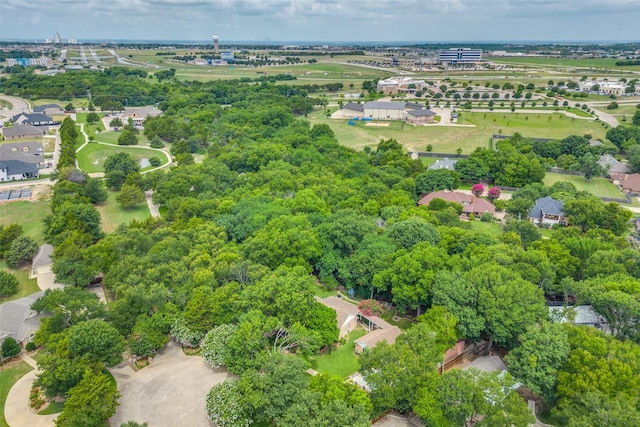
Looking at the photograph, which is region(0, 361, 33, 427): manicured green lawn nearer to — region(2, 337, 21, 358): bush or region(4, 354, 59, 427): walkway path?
region(4, 354, 59, 427): walkway path

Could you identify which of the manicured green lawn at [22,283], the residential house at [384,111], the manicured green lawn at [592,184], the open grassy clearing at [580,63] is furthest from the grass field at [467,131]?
the open grassy clearing at [580,63]

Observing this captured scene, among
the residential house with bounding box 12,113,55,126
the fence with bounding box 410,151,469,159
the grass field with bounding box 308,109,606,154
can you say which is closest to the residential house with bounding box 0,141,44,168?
the residential house with bounding box 12,113,55,126

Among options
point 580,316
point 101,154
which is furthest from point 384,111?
point 580,316

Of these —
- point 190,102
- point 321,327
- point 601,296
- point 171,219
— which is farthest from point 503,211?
→ point 190,102

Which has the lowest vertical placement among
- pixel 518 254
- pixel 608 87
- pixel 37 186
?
pixel 37 186

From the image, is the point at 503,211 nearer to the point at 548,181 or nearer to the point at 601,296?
the point at 548,181
